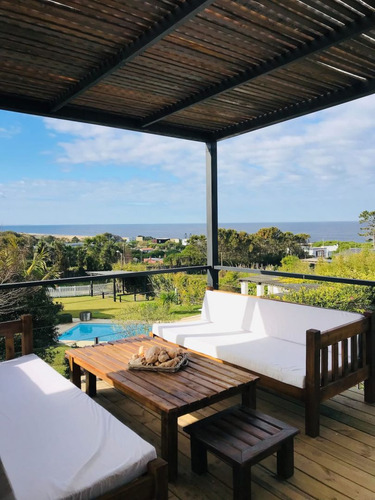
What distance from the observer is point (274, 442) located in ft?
5.79

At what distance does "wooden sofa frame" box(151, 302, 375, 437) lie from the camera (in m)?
2.41

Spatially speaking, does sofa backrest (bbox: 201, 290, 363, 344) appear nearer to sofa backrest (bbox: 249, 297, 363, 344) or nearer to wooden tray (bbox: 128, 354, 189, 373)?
sofa backrest (bbox: 249, 297, 363, 344)

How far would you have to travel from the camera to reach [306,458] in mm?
2174

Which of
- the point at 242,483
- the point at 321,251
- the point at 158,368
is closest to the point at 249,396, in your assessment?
the point at 158,368

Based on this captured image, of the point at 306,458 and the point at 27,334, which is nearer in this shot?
the point at 306,458

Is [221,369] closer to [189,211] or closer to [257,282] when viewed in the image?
[257,282]

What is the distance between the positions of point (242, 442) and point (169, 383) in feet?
2.22

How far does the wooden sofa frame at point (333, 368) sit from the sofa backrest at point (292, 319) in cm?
18

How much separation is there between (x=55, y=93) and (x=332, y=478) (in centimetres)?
355

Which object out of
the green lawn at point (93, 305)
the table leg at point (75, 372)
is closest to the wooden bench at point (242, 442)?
the table leg at point (75, 372)

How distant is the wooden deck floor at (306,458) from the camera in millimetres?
1888

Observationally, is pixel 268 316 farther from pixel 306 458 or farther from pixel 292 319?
pixel 306 458

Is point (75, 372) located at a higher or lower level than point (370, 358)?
lower

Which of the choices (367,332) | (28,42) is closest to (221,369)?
(367,332)
